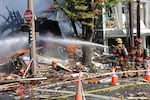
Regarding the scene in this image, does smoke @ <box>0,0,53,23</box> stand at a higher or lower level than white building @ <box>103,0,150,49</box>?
higher

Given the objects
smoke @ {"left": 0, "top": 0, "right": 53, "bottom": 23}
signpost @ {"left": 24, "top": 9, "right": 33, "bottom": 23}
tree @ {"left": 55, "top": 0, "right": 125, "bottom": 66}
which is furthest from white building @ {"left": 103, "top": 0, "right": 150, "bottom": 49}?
signpost @ {"left": 24, "top": 9, "right": 33, "bottom": 23}

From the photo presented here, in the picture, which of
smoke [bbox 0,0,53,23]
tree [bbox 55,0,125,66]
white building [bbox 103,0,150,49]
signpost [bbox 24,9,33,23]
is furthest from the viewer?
white building [bbox 103,0,150,49]

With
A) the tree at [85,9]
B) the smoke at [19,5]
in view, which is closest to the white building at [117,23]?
the smoke at [19,5]

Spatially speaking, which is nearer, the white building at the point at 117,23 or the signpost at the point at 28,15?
the signpost at the point at 28,15

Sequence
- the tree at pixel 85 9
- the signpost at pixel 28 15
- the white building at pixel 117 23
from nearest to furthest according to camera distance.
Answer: the signpost at pixel 28 15 < the tree at pixel 85 9 < the white building at pixel 117 23

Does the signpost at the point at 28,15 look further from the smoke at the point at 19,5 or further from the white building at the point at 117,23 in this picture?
the white building at the point at 117,23

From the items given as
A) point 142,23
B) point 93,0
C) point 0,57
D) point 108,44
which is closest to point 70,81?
point 93,0

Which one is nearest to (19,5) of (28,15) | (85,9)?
(85,9)

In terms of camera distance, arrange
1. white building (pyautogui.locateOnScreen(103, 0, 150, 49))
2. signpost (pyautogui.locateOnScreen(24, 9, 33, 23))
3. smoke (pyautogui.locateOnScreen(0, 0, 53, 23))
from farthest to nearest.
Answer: white building (pyautogui.locateOnScreen(103, 0, 150, 49))
smoke (pyautogui.locateOnScreen(0, 0, 53, 23))
signpost (pyautogui.locateOnScreen(24, 9, 33, 23))

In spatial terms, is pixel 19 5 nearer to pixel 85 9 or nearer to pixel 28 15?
pixel 85 9

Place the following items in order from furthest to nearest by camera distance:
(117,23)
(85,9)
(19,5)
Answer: (117,23) < (19,5) < (85,9)

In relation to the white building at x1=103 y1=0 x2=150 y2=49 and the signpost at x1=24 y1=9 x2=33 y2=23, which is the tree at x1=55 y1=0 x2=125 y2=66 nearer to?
the signpost at x1=24 y1=9 x2=33 y2=23

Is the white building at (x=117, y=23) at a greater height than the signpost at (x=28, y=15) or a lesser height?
lesser

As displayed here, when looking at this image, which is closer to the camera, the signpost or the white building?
the signpost
